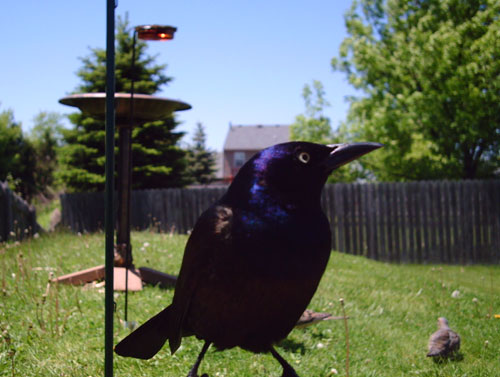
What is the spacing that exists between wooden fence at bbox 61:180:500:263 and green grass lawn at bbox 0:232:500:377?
4820 millimetres

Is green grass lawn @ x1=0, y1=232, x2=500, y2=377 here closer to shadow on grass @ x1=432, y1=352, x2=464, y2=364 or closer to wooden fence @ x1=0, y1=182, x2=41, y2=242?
shadow on grass @ x1=432, y1=352, x2=464, y2=364

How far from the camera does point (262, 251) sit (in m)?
1.90

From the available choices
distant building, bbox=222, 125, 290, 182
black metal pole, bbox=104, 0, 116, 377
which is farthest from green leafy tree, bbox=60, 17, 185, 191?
distant building, bbox=222, 125, 290, 182

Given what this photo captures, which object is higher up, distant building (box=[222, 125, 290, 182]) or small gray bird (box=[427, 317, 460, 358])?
distant building (box=[222, 125, 290, 182])

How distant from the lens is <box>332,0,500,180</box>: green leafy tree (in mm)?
11859

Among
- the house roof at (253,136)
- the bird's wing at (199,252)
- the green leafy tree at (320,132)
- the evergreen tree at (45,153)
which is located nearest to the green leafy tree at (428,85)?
the green leafy tree at (320,132)

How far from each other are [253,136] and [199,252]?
47591mm

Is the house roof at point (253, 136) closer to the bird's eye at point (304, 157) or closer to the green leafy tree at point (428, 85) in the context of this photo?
the green leafy tree at point (428, 85)

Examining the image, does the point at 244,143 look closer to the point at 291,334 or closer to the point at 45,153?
the point at 45,153

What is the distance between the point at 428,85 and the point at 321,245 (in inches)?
481

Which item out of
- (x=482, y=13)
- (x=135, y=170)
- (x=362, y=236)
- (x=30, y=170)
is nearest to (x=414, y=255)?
(x=362, y=236)

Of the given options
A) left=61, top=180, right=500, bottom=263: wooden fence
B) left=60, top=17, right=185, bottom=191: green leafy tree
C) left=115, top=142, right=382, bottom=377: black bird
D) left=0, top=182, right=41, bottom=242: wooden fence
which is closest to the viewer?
left=115, top=142, right=382, bottom=377: black bird

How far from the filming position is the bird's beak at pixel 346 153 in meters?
2.01

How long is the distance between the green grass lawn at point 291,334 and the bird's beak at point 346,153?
1945 millimetres
